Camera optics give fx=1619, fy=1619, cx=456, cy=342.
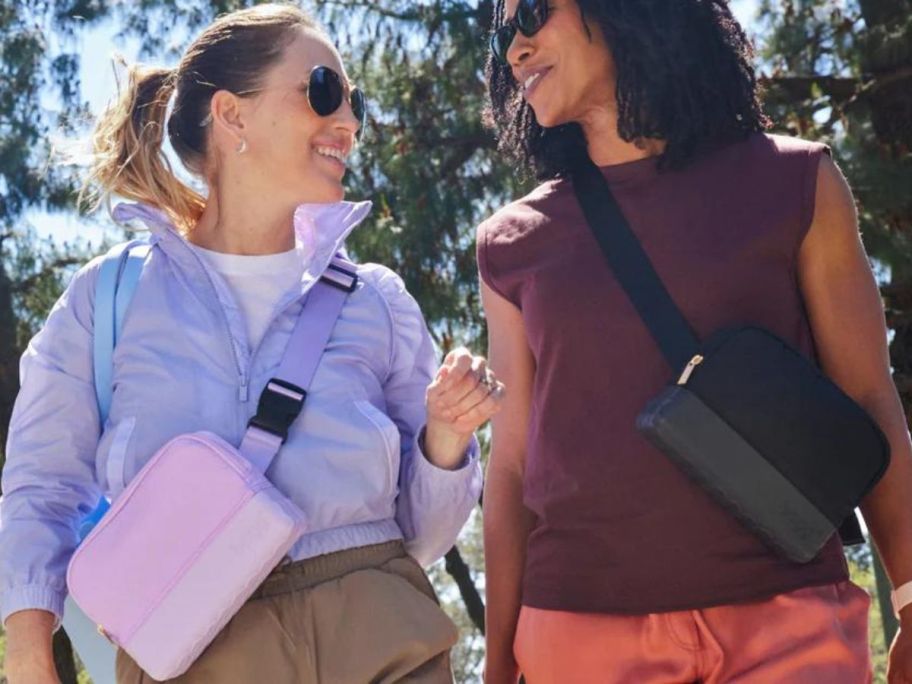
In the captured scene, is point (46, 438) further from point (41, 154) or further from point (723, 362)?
point (41, 154)

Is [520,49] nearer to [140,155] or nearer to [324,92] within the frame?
[324,92]

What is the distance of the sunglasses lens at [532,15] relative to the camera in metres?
2.73

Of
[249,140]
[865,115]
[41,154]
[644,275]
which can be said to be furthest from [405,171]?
[644,275]

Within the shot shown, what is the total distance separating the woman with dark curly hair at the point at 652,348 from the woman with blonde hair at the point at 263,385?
15cm

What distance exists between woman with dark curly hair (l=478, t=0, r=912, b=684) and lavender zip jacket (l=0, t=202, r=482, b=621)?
176 mm

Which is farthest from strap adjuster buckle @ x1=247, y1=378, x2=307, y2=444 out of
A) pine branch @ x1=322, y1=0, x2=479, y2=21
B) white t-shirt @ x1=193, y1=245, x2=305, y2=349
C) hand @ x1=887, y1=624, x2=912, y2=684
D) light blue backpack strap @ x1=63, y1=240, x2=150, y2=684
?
pine branch @ x1=322, y1=0, x2=479, y2=21

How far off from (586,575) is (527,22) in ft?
3.07

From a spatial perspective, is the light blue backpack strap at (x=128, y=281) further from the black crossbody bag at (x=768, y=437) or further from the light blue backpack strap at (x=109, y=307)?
the black crossbody bag at (x=768, y=437)

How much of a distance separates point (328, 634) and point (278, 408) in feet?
1.23

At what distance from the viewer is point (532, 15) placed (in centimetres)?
274

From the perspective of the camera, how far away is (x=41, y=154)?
9719mm

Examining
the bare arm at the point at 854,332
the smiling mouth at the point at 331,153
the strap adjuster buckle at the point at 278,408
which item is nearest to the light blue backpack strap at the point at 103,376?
the strap adjuster buckle at the point at 278,408

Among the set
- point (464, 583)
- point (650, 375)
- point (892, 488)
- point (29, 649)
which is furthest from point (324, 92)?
point (464, 583)

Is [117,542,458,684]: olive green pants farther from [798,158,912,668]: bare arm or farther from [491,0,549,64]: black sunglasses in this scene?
[491,0,549,64]: black sunglasses
